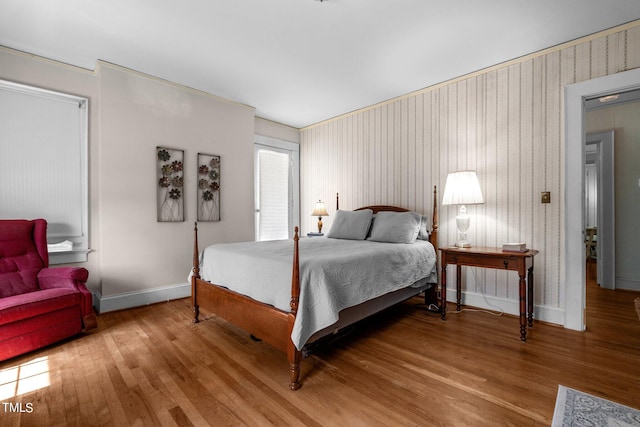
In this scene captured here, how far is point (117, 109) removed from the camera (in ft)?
10.9

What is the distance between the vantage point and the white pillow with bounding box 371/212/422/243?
3.32 m

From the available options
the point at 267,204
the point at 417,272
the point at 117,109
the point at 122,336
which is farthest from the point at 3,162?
the point at 417,272

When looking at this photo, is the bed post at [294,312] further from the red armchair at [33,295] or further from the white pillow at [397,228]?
the red armchair at [33,295]

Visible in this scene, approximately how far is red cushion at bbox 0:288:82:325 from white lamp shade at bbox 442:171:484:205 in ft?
12.0

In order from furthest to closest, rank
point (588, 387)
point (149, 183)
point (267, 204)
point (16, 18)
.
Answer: point (267, 204), point (149, 183), point (16, 18), point (588, 387)

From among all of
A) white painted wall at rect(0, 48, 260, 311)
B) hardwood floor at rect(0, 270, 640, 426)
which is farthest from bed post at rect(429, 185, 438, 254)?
white painted wall at rect(0, 48, 260, 311)

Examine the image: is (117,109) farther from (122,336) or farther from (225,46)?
(122,336)

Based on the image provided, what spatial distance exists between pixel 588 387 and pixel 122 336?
3.51 metres

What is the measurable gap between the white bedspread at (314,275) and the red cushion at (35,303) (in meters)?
1.05

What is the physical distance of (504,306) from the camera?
3193 millimetres

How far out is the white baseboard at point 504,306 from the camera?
113 inches

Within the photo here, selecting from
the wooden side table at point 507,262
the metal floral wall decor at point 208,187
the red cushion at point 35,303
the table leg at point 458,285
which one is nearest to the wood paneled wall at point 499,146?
the table leg at point 458,285

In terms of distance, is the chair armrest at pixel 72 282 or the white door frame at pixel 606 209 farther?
the white door frame at pixel 606 209

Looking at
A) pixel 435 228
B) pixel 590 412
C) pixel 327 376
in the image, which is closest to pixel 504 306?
pixel 435 228
